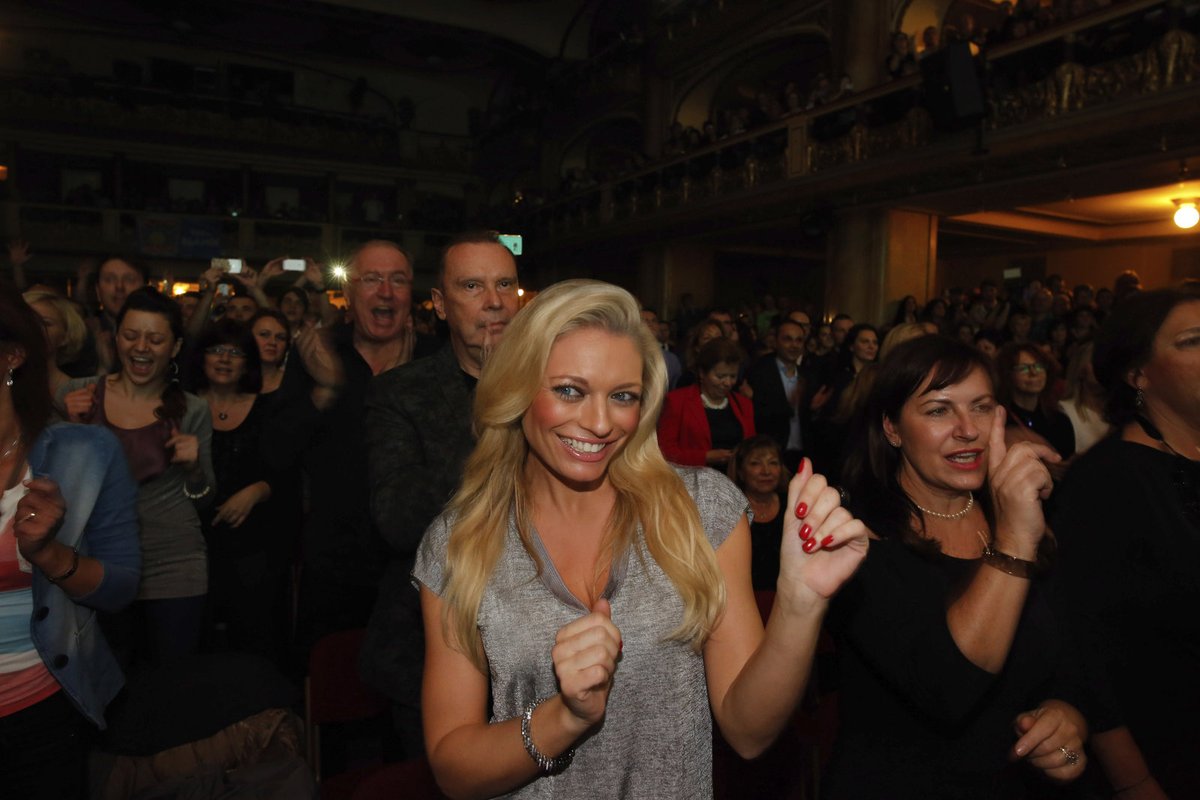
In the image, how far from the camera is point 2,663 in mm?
1665

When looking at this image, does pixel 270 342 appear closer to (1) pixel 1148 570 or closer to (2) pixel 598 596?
(2) pixel 598 596

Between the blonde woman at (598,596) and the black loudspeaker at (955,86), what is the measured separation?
26.0ft

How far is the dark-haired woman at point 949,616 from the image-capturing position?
4.68 ft

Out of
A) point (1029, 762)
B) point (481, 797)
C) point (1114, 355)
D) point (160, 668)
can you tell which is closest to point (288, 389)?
point (160, 668)

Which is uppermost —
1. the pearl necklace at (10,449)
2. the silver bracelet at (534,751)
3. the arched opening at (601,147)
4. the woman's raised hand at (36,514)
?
the arched opening at (601,147)

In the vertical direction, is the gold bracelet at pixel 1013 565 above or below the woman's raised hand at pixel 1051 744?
above

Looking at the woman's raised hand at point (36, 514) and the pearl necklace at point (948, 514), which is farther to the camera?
the pearl necklace at point (948, 514)

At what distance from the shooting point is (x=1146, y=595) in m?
1.72

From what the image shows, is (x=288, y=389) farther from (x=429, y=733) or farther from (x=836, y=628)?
(x=836, y=628)

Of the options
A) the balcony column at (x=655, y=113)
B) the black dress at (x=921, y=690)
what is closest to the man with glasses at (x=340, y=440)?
the black dress at (x=921, y=690)

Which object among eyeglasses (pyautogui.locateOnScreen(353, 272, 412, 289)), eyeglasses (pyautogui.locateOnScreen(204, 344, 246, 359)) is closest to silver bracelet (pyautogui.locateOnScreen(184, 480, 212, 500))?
eyeglasses (pyautogui.locateOnScreen(204, 344, 246, 359))

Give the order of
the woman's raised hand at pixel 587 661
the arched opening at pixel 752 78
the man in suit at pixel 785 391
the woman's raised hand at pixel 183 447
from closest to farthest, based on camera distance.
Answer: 1. the woman's raised hand at pixel 587 661
2. the woman's raised hand at pixel 183 447
3. the man in suit at pixel 785 391
4. the arched opening at pixel 752 78

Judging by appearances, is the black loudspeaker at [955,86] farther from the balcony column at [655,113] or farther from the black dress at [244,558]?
the balcony column at [655,113]

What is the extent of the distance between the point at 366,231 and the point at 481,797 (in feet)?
72.4
